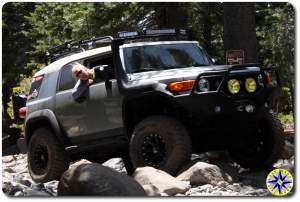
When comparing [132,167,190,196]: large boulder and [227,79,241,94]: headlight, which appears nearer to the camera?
[132,167,190,196]: large boulder

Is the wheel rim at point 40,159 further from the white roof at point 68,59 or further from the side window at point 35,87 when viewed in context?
the white roof at point 68,59

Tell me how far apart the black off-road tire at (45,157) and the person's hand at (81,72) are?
936 millimetres

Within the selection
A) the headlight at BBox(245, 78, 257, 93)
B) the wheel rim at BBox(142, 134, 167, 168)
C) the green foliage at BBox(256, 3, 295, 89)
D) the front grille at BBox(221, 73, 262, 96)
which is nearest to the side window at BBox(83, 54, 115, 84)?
the wheel rim at BBox(142, 134, 167, 168)

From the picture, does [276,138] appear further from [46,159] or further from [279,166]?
[46,159]

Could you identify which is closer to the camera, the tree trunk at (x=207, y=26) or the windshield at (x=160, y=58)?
the windshield at (x=160, y=58)

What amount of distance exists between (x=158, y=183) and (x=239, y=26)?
10.2ft

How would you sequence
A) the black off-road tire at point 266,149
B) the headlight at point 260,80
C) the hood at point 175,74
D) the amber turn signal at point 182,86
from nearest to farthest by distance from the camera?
the amber turn signal at point 182,86 → the hood at point 175,74 → the headlight at point 260,80 → the black off-road tire at point 266,149

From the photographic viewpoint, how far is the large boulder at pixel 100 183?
6434mm

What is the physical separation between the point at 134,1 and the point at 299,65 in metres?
2.40

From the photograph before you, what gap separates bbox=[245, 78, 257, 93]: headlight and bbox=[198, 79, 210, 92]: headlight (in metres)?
0.49

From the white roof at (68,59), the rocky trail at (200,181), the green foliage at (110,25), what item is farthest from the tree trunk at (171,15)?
the rocky trail at (200,181)

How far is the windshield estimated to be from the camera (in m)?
7.53
